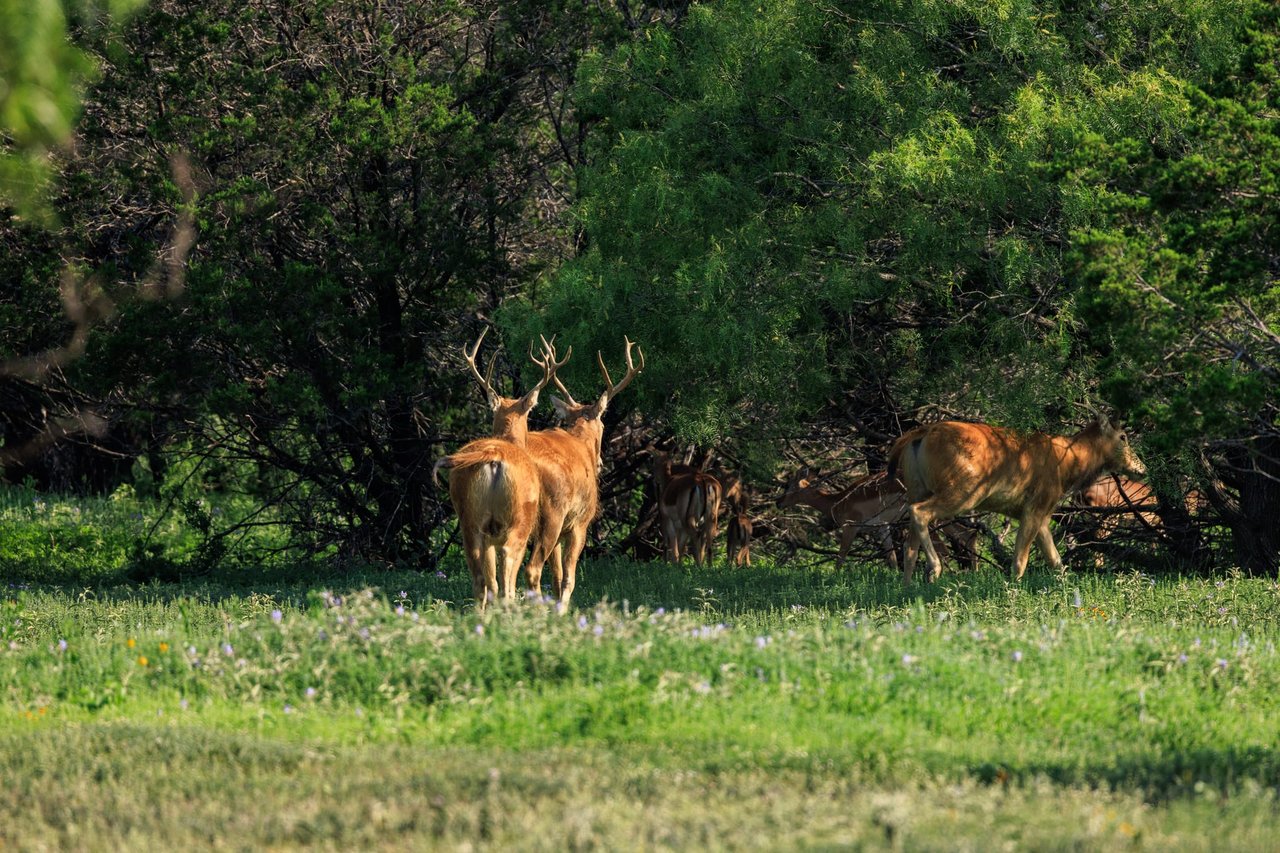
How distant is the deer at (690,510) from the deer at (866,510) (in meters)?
1.28

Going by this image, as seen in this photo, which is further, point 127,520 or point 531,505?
point 127,520

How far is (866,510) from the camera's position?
18.6 m

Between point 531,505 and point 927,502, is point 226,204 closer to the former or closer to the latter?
point 531,505

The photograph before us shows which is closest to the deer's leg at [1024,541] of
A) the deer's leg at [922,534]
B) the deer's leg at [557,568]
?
the deer's leg at [922,534]

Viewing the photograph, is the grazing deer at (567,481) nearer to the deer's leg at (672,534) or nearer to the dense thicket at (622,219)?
the dense thicket at (622,219)

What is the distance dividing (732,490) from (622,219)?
4131mm

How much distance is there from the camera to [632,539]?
20266 millimetres

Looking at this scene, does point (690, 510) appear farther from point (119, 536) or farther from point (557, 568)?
point (119, 536)

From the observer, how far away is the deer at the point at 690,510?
60.1ft

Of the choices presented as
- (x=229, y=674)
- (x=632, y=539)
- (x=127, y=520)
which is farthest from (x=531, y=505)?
(x=127, y=520)

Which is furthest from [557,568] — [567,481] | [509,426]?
[509,426]

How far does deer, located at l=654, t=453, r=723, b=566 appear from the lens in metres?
18.3

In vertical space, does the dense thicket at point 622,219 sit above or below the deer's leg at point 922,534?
above

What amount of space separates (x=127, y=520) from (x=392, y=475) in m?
5.46
